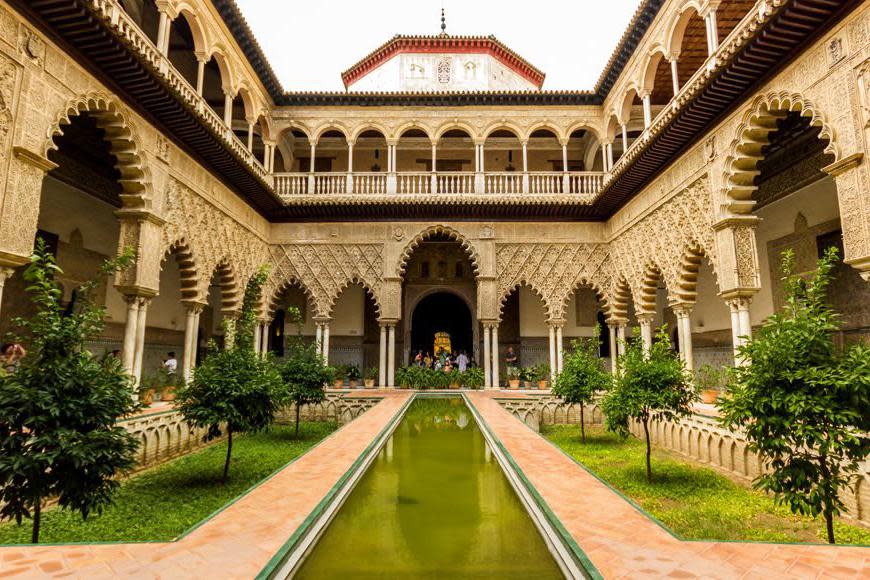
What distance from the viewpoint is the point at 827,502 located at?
312 cm

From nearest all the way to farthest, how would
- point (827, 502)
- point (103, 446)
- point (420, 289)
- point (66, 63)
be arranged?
point (827, 502)
point (103, 446)
point (66, 63)
point (420, 289)

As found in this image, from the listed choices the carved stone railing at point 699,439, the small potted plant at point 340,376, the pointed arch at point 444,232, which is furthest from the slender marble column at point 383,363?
the carved stone railing at point 699,439

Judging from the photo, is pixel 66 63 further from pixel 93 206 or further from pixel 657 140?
pixel 657 140

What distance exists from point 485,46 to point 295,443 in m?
14.4

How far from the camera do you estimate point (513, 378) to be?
14031 mm

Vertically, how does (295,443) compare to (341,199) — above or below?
below

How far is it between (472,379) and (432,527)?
34.4 ft

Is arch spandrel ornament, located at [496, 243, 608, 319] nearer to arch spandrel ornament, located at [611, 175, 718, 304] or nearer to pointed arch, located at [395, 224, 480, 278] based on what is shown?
pointed arch, located at [395, 224, 480, 278]

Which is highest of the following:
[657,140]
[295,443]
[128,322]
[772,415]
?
[657,140]

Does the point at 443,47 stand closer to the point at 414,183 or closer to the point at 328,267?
the point at 414,183

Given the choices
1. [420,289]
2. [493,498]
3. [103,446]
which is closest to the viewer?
[103,446]

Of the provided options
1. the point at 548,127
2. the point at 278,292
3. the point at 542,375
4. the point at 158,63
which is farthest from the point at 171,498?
the point at 548,127

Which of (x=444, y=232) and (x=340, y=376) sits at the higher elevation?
(x=444, y=232)

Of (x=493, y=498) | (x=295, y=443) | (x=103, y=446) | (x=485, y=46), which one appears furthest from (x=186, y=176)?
(x=485, y=46)
